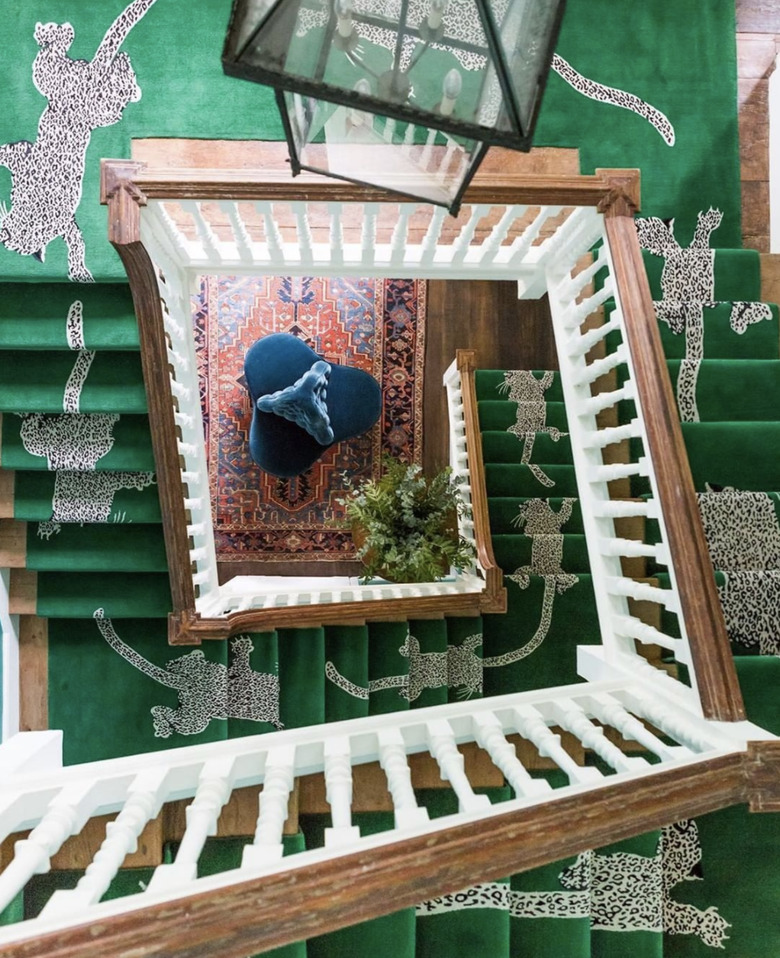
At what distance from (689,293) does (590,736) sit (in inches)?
83.6

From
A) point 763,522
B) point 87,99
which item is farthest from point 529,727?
point 87,99

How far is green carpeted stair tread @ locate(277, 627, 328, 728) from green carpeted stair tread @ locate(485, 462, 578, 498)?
1168 millimetres

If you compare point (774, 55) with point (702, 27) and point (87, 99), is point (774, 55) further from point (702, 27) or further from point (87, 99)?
point (87, 99)

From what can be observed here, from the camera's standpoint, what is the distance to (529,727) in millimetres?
1602

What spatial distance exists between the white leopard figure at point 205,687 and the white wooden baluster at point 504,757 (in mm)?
1144

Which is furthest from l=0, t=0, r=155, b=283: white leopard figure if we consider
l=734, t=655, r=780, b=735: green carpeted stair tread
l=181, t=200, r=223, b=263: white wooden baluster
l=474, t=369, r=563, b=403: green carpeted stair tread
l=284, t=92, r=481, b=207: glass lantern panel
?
l=734, t=655, r=780, b=735: green carpeted stair tread

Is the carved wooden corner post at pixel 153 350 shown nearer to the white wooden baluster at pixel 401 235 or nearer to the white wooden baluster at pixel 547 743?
the white wooden baluster at pixel 401 235

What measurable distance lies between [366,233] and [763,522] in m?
1.70

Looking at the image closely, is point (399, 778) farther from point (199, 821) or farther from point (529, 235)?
point (529, 235)

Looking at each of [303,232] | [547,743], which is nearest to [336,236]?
[303,232]

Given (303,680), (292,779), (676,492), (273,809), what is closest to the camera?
(273,809)

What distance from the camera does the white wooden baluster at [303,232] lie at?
6.61 feet

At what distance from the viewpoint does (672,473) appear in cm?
175

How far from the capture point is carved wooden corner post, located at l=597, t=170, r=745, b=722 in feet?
5.32
